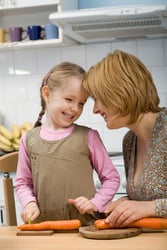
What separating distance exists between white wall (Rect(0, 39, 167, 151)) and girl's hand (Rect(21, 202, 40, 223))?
1.91 m

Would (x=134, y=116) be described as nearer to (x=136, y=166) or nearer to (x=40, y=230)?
(x=136, y=166)

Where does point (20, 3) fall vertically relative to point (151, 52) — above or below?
above

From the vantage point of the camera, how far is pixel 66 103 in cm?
200

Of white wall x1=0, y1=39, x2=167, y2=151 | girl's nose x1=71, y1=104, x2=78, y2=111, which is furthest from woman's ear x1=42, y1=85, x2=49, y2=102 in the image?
white wall x1=0, y1=39, x2=167, y2=151

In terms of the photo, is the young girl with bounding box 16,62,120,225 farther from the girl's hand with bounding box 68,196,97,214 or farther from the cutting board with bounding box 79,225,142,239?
the cutting board with bounding box 79,225,142,239

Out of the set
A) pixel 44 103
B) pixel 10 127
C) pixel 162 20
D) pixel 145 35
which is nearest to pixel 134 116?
pixel 44 103

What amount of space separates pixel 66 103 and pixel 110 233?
60 cm

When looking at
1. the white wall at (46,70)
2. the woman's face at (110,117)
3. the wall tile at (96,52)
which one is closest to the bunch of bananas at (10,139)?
the white wall at (46,70)

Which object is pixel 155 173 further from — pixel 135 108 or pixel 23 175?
pixel 23 175

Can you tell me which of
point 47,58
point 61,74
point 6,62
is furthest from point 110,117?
point 6,62

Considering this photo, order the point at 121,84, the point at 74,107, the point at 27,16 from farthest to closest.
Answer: the point at 27,16 < the point at 74,107 < the point at 121,84

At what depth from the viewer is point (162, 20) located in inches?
127

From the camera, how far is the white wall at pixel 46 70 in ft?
12.3

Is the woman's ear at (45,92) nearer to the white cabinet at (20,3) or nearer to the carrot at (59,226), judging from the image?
the carrot at (59,226)
